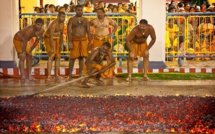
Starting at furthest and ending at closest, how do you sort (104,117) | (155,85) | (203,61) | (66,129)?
(203,61) < (155,85) < (104,117) < (66,129)

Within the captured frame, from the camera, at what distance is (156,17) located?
1536cm

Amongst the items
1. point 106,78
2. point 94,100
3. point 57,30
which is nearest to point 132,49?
point 106,78

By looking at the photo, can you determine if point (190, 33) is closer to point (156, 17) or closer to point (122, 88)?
point (156, 17)

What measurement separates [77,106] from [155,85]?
334cm

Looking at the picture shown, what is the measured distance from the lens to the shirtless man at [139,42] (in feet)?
43.4

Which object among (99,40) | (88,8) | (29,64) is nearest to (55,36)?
(29,64)

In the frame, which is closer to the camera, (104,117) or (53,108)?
(104,117)

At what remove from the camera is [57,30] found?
44.7 feet

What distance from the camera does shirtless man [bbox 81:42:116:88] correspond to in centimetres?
1254

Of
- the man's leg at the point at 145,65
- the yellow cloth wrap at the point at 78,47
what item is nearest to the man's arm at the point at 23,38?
the yellow cloth wrap at the point at 78,47

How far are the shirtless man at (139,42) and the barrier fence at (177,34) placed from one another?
2.53 meters

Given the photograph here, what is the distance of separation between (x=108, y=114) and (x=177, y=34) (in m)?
8.04

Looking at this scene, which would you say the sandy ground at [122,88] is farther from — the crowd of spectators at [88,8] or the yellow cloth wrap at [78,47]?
the crowd of spectators at [88,8]

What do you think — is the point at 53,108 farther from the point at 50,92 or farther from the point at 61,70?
the point at 61,70
